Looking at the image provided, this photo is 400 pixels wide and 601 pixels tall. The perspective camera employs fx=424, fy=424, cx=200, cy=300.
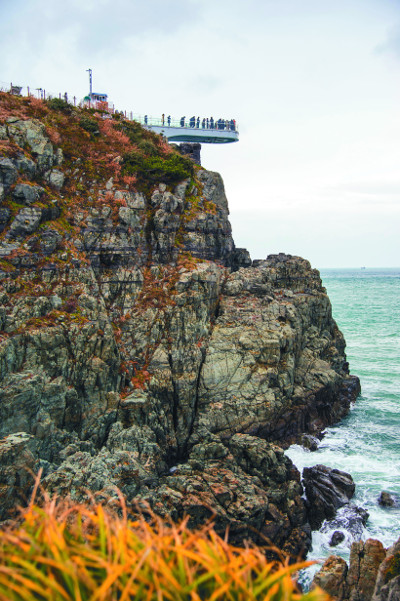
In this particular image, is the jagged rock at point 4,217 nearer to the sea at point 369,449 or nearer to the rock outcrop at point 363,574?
the sea at point 369,449

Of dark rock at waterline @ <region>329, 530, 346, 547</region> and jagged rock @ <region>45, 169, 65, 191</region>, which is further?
jagged rock @ <region>45, 169, 65, 191</region>

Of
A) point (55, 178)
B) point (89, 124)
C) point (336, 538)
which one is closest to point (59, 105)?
point (89, 124)

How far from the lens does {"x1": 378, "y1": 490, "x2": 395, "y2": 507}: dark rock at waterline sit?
25.6 metres

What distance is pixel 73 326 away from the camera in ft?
86.0

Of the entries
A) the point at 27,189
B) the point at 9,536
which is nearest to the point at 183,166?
the point at 27,189

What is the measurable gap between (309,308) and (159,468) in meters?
22.0

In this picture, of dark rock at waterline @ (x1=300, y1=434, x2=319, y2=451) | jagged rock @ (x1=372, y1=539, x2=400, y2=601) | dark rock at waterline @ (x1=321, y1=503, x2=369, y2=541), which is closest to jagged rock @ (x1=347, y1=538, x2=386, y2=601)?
jagged rock @ (x1=372, y1=539, x2=400, y2=601)

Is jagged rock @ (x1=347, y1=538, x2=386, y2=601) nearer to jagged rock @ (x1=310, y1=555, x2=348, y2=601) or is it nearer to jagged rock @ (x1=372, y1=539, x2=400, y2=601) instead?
jagged rock @ (x1=310, y1=555, x2=348, y2=601)

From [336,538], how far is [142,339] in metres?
16.8

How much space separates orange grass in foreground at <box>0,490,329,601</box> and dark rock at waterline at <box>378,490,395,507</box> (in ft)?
82.0

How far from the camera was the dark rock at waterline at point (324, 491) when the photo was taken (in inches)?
955

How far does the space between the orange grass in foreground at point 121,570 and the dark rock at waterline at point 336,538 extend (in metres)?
21.0

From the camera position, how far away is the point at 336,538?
885 inches

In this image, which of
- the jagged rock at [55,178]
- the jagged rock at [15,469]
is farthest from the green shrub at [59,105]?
the jagged rock at [15,469]
